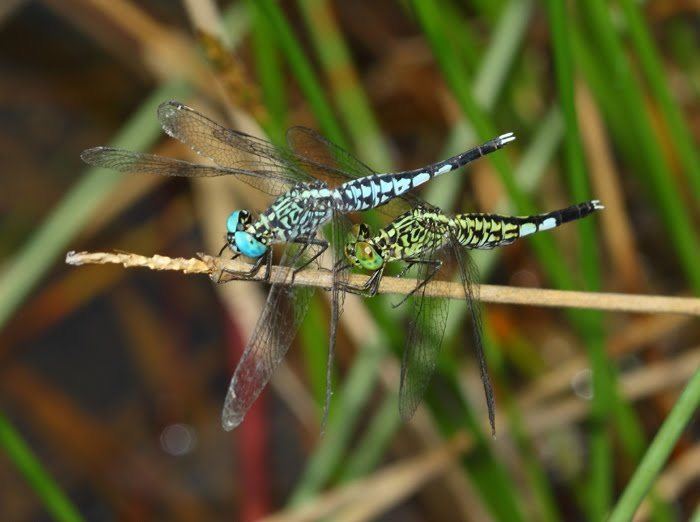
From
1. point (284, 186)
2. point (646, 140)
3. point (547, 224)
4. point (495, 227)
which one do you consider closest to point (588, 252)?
point (547, 224)

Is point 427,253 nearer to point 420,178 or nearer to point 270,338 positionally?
point 420,178

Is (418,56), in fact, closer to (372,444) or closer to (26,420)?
(372,444)

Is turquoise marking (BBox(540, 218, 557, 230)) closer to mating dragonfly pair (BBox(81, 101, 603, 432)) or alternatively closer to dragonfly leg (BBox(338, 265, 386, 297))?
mating dragonfly pair (BBox(81, 101, 603, 432))

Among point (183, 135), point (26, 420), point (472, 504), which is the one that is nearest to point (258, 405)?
point (472, 504)

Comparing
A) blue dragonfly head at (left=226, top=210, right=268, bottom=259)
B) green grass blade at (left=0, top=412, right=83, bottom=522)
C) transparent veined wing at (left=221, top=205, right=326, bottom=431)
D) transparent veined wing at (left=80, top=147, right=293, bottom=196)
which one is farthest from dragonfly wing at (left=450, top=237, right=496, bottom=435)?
green grass blade at (left=0, top=412, right=83, bottom=522)

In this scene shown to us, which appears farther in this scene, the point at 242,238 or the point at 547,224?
the point at 547,224

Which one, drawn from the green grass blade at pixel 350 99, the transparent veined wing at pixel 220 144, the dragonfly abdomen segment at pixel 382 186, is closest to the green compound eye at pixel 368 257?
the dragonfly abdomen segment at pixel 382 186
